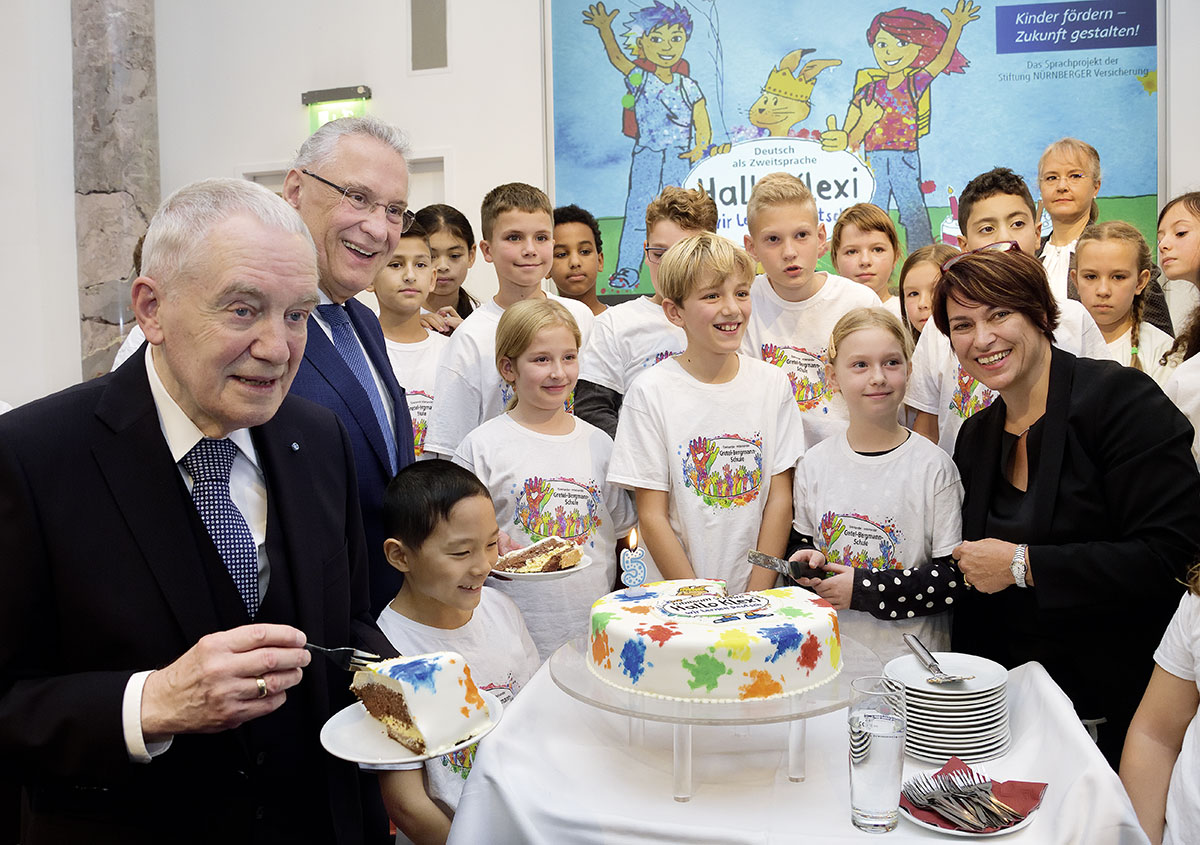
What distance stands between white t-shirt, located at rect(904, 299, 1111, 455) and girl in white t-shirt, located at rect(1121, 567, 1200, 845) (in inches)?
46.9

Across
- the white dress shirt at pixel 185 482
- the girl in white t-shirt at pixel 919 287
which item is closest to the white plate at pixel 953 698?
the white dress shirt at pixel 185 482

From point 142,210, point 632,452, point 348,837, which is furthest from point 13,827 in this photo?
point 142,210

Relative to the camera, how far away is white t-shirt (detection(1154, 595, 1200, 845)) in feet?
5.82

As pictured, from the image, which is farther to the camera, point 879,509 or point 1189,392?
point 1189,392

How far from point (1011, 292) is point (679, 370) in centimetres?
100

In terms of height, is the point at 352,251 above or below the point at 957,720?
above

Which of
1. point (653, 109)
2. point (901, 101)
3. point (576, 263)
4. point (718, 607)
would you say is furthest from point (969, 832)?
point (653, 109)

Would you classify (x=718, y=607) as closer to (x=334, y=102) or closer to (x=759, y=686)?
(x=759, y=686)

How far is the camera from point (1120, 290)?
11.8 ft

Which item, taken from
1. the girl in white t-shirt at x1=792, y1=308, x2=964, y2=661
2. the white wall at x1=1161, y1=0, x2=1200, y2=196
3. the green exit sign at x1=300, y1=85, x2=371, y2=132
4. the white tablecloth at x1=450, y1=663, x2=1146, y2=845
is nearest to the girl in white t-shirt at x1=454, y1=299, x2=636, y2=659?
the girl in white t-shirt at x1=792, y1=308, x2=964, y2=661

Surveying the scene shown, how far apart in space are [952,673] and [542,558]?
1049 mm

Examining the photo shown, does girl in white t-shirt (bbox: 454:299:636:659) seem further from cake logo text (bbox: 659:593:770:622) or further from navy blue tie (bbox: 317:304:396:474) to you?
cake logo text (bbox: 659:593:770:622)

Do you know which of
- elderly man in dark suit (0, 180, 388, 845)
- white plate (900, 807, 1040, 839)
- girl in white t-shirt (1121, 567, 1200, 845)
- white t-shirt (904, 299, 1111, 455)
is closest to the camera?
elderly man in dark suit (0, 180, 388, 845)

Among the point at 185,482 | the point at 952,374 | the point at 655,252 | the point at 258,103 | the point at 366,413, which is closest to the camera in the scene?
the point at 185,482
